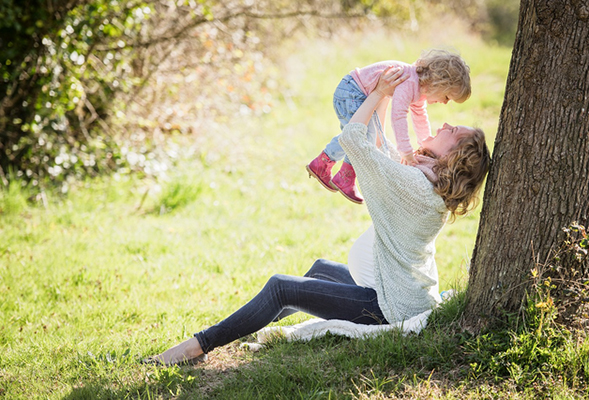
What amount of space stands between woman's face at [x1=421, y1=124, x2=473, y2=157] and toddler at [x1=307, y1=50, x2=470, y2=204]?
13 cm

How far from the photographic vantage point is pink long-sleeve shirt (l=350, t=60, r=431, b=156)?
295 cm

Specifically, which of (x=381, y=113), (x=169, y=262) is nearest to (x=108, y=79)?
(x=169, y=262)

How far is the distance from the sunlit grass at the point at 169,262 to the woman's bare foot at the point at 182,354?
10 cm

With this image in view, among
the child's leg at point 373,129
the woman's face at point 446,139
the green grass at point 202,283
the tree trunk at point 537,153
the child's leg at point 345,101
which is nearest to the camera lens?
the tree trunk at point 537,153

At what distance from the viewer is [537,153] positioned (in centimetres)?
A: 253

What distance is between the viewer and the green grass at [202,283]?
265 cm

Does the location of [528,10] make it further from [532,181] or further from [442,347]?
[442,347]

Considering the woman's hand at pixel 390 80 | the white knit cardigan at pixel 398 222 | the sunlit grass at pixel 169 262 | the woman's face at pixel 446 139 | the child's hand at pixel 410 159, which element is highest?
the woman's hand at pixel 390 80

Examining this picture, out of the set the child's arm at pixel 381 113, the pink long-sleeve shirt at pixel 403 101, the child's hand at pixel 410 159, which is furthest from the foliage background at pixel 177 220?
the child's hand at pixel 410 159

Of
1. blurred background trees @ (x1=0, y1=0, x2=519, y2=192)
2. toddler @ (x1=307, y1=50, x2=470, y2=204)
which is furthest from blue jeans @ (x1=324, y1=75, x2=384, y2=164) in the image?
blurred background trees @ (x1=0, y1=0, x2=519, y2=192)

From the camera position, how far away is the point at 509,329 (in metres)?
2.58

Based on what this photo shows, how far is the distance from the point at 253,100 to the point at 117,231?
469 centimetres

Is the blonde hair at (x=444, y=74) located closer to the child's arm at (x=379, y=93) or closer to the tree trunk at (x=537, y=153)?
the child's arm at (x=379, y=93)

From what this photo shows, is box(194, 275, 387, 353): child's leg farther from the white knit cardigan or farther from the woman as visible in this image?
the white knit cardigan
